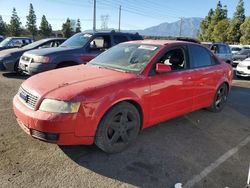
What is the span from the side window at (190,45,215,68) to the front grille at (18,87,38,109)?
2.98 metres

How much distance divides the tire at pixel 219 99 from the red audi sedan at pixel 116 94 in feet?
1.47

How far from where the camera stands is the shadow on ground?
317 centimetres

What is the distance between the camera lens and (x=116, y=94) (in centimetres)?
348

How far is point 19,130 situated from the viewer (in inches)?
169

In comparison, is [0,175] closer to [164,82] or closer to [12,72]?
[164,82]

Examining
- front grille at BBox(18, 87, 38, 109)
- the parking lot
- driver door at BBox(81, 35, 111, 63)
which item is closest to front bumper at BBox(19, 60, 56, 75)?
driver door at BBox(81, 35, 111, 63)

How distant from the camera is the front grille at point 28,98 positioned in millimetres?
3342

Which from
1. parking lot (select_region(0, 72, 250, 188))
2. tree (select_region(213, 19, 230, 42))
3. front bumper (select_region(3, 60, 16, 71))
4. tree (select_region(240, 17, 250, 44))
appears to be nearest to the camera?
parking lot (select_region(0, 72, 250, 188))

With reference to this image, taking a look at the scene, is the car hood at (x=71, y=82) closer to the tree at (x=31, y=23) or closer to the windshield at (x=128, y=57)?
the windshield at (x=128, y=57)

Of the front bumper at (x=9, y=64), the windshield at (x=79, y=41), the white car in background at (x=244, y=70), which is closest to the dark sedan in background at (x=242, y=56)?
the white car in background at (x=244, y=70)

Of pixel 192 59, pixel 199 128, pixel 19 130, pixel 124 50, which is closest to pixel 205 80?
pixel 192 59

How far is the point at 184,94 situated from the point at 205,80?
81cm

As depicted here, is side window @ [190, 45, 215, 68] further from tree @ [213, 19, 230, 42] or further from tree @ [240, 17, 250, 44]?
tree @ [213, 19, 230, 42]

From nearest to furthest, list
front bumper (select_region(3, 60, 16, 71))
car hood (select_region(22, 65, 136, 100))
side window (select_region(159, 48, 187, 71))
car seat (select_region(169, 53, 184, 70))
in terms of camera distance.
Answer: car hood (select_region(22, 65, 136, 100))
side window (select_region(159, 48, 187, 71))
car seat (select_region(169, 53, 184, 70))
front bumper (select_region(3, 60, 16, 71))
